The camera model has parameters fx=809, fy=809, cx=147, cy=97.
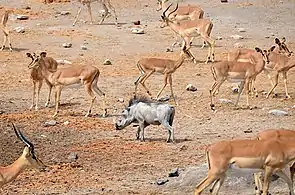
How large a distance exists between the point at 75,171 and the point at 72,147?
1.40 meters

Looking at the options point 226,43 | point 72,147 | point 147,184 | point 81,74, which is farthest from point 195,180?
point 226,43

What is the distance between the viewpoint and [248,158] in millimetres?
8648

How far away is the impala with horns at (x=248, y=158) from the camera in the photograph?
854 cm

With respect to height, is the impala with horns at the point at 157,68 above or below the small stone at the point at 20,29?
above

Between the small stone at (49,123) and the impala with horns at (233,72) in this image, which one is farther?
the impala with horns at (233,72)

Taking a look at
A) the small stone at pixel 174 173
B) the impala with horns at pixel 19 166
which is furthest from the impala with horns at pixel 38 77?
the impala with horns at pixel 19 166

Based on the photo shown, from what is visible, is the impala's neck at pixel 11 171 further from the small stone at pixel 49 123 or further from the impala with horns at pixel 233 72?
the impala with horns at pixel 233 72

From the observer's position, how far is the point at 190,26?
20453 mm

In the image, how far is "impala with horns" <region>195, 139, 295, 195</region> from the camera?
336 inches

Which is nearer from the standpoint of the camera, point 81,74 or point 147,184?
point 147,184

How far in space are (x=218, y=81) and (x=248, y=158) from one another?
6.57m

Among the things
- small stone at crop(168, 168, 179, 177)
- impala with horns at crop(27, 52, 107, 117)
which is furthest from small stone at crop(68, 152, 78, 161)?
impala with horns at crop(27, 52, 107, 117)

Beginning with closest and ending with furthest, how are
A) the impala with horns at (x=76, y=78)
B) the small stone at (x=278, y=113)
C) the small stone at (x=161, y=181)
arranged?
the small stone at (x=161, y=181)
the small stone at (x=278, y=113)
the impala with horns at (x=76, y=78)

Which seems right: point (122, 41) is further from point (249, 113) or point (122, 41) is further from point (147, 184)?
point (147, 184)
